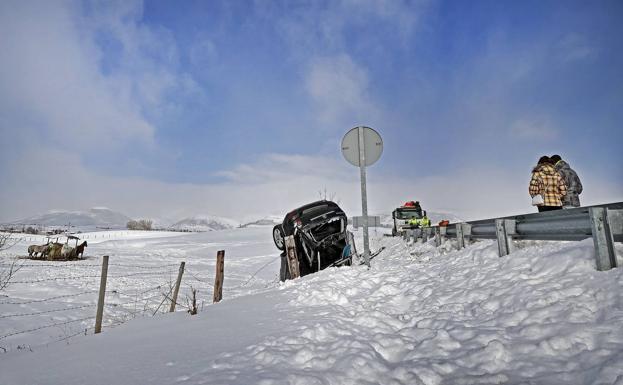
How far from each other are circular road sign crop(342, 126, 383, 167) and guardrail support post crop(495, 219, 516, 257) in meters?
3.00

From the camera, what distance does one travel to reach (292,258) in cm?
862

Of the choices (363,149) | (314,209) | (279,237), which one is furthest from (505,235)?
(279,237)

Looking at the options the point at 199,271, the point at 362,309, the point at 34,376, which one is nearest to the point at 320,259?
the point at 362,309

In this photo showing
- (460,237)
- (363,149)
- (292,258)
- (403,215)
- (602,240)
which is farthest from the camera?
(403,215)

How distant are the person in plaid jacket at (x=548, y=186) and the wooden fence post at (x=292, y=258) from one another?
18.9 ft

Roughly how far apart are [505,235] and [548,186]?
250cm

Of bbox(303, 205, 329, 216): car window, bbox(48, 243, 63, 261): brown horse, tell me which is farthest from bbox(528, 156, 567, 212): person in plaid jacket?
bbox(48, 243, 63, 261): brown horse

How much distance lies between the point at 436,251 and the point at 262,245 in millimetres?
21849

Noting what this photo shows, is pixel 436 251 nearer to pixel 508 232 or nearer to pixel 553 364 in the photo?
pixel 508 232

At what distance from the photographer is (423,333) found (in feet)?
9.97

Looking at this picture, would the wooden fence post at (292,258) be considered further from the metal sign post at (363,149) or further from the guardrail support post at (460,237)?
the guardrail support post at (460,237)

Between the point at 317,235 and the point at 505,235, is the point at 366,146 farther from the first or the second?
the point at 505,235

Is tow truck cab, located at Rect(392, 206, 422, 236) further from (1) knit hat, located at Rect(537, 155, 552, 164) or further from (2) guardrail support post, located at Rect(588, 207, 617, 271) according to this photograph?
(2) guardrail support post, located at Rect(588, 207, 617, 271)

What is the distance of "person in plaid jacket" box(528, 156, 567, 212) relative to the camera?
20.9ft
